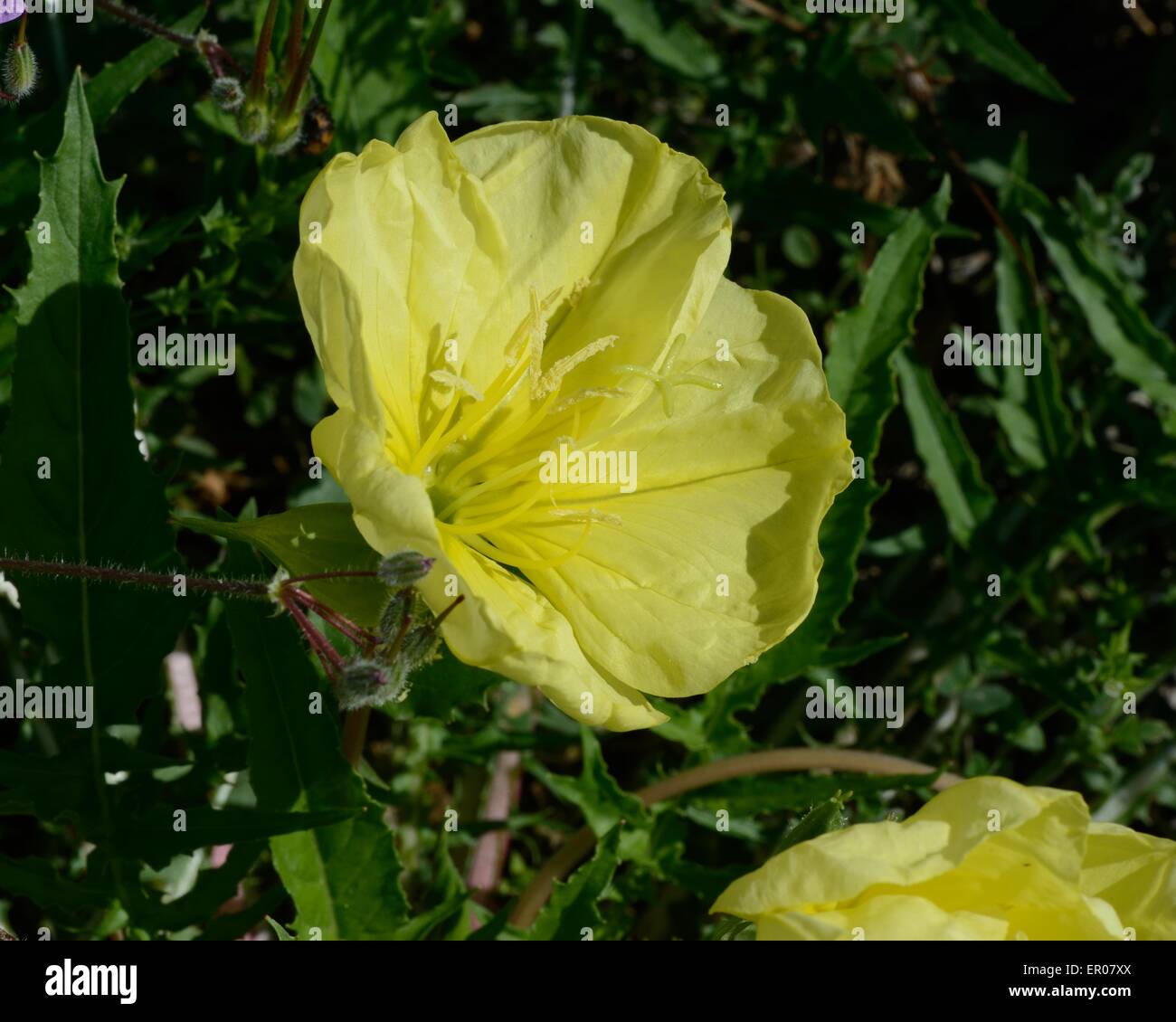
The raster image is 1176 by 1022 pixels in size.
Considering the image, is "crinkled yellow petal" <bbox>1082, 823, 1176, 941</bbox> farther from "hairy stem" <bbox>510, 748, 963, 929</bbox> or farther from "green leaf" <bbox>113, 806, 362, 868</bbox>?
"green leaf" <bbox>113, 806, 362, 868</bbox>

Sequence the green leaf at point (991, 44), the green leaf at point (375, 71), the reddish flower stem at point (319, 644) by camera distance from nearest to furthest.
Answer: the reddish flower stem at point (319, 644) → the green leaf at point (375, 71) → the green leaf at point (991, 44)

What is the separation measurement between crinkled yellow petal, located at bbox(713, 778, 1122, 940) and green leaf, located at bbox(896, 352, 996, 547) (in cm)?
143

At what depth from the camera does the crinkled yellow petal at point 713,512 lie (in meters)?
1.94

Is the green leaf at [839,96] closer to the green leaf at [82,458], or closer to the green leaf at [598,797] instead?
the green leaf at [598,797]

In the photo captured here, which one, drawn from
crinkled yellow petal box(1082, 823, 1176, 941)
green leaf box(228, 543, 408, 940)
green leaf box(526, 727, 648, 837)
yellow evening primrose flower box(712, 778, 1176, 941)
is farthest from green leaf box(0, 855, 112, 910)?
crinkled yellow petal box(1082, 823, 1176, 941)

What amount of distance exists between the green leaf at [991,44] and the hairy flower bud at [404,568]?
2.08 metres

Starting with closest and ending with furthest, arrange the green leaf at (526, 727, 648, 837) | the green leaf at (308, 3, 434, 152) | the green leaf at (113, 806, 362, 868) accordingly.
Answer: the green leaf at (113, 806, 362, 868) < the green leaf at (526, 727, 648, 837) < the green leaf at (308, 3, 434, 152)

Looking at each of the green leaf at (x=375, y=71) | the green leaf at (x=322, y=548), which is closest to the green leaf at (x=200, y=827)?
the green leaf at (x=322, y=548)

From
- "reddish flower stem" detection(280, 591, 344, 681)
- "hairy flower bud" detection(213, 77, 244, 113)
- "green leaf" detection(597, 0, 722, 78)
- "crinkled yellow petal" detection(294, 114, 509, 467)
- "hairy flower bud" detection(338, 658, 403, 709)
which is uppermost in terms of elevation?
"green leaf" detection(597, 0, 722, 78)

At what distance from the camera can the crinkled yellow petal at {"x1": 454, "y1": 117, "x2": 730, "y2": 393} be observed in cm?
208

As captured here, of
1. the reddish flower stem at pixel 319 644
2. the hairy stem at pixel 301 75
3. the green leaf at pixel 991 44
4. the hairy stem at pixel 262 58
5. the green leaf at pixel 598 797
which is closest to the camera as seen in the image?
the reddish flower stem at pixel 319 644

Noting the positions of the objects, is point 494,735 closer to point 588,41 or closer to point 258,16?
point 258,16

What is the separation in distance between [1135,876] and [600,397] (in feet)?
3.39

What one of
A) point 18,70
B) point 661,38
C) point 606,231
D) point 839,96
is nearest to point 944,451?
point 839,96
